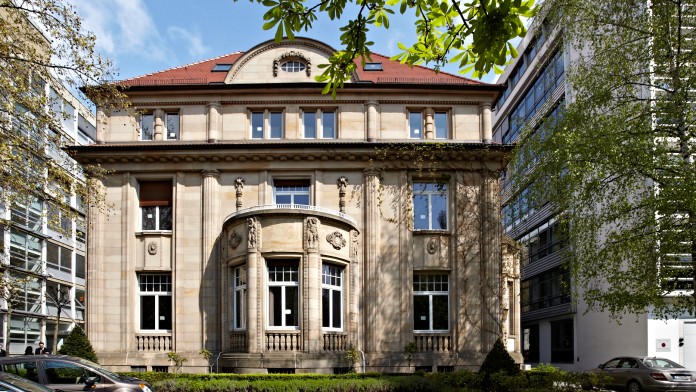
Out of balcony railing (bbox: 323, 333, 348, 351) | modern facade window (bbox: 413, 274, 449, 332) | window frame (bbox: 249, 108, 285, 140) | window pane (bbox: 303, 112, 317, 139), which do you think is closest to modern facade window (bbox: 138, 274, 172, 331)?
balcony railing (bbox: 323, 333, 348, 351)

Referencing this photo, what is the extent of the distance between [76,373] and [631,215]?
15326mm

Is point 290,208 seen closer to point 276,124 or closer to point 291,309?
point 291,309

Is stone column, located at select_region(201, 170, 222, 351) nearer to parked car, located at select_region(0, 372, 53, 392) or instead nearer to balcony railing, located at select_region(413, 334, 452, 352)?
balcony railing, located at select_region(413, 334, 452, 352)

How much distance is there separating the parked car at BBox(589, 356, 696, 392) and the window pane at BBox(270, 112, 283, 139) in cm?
1524

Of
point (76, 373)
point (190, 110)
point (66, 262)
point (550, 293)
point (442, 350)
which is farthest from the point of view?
point (66, 262)

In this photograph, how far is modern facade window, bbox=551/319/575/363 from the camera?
38.6m

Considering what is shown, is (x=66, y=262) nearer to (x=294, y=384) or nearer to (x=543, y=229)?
(x=543, y=229)

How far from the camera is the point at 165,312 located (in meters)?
26.3

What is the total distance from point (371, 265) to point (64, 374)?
13.5 meters

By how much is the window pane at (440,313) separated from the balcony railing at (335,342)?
155 inches

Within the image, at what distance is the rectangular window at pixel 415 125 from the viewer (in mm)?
27414

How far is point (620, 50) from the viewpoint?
1964 centimetres

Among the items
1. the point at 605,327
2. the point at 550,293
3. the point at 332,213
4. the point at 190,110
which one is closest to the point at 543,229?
the point at 550,293

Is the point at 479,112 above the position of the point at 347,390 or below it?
above
